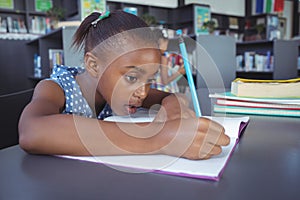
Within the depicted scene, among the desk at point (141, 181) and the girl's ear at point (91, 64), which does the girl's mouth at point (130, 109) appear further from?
the desk at point (141, 181)

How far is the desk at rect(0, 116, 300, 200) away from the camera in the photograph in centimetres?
27

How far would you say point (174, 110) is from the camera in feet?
2.00

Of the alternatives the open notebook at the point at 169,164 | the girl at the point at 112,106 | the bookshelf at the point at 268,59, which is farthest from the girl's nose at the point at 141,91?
the bookshelf at the point at 268,59

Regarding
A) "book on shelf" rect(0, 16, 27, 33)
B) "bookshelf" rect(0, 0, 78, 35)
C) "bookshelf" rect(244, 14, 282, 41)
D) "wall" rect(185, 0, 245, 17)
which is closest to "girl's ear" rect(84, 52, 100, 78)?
"bookshelf" rect(0, 0, 78, 35)

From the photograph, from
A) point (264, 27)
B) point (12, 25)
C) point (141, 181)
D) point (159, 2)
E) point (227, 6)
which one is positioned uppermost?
point (227, 6)

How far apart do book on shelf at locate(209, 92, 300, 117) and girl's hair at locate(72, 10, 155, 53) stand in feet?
0.89

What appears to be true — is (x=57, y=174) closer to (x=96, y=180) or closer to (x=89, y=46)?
(x=96, y=180)

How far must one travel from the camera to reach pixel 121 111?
61 centimetres

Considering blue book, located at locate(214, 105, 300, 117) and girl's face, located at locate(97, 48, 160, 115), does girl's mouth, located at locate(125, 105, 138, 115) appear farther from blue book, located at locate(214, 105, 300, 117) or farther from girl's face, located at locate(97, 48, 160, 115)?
blue book, located at locate(214, 105, 300, 117)

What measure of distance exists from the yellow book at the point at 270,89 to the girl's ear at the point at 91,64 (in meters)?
0.38

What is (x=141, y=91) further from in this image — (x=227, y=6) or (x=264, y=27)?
(x=227, y=6)

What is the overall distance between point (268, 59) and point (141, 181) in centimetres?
402

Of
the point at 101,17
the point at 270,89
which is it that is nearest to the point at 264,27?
the point at 270,89

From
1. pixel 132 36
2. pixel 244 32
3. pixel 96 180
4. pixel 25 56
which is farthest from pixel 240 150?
pixel 244 32
